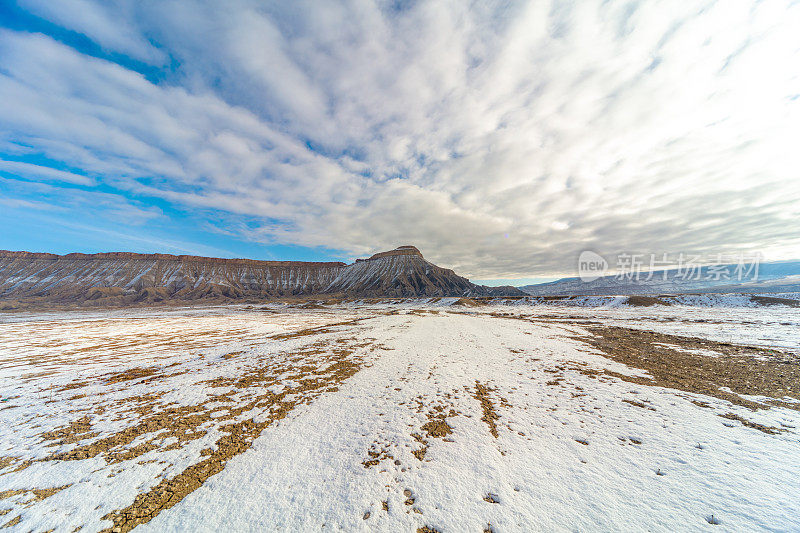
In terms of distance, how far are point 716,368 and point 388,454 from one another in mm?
16530

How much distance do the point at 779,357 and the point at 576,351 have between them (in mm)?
9958

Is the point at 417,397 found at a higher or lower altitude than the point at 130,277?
lower

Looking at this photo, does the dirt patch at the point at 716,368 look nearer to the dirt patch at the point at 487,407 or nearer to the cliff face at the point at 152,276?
the dirt patch at the point at 487,407

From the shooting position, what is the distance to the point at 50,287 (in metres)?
135

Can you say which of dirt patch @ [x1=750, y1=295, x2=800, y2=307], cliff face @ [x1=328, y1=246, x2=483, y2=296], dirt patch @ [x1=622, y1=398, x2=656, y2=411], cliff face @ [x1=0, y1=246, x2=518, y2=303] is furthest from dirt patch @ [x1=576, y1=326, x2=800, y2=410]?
cliff face @ [x1=328, y1=246, x2=483, y2=296]

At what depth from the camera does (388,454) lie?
5.74m

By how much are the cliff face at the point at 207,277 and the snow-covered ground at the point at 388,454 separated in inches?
5140

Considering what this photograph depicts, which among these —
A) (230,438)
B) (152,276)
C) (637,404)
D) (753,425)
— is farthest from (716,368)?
(152,276)

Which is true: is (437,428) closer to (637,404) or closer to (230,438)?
(230,438)

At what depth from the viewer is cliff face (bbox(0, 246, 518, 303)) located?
5305 inches

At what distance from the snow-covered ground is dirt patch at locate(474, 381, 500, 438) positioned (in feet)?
0.21

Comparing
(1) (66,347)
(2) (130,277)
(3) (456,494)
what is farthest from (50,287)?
(3) (456,494)

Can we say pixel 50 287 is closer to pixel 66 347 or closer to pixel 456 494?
pixel 66 347

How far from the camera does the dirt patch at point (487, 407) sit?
6945 millimetres
